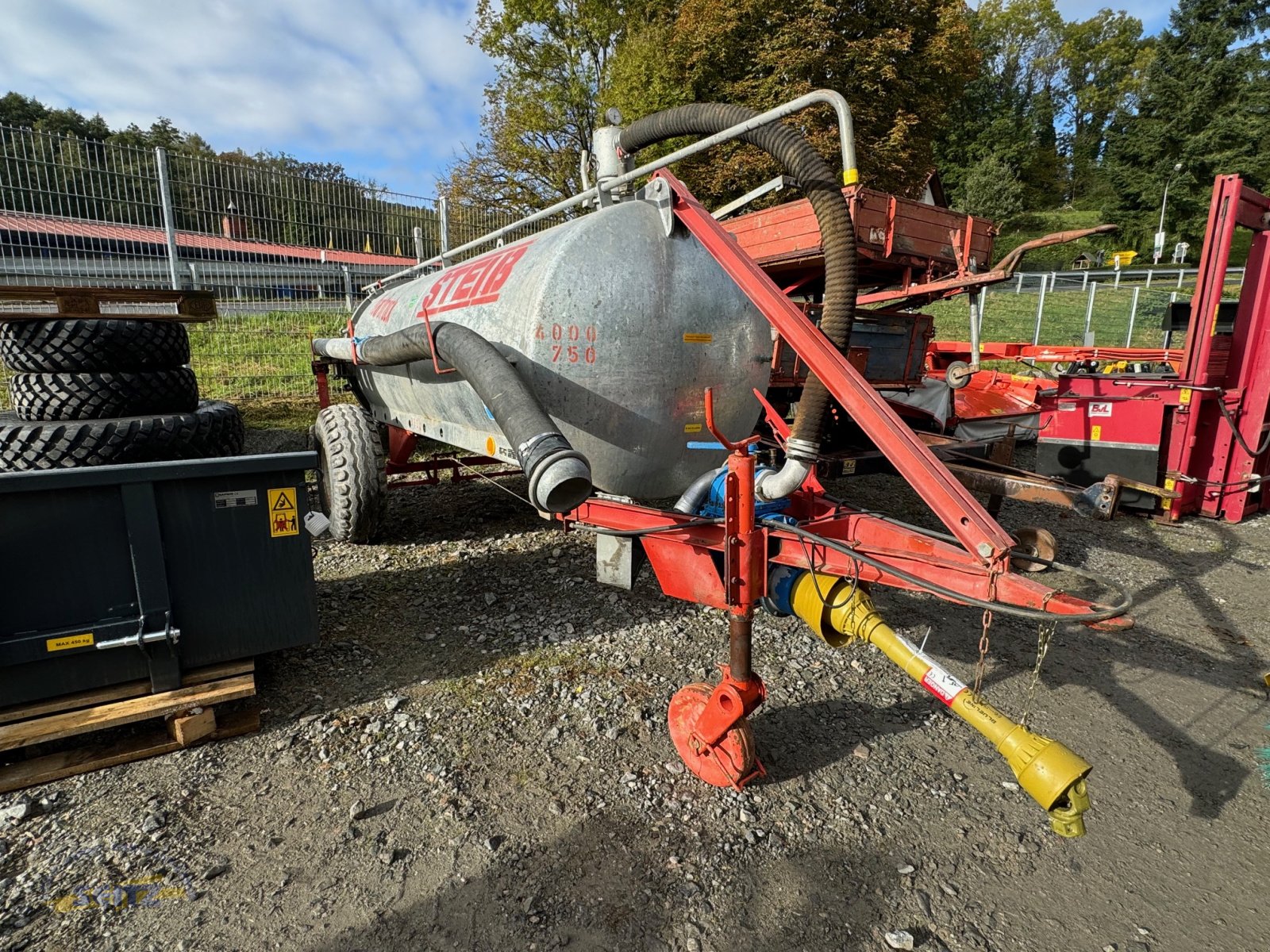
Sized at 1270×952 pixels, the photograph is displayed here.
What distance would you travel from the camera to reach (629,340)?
309 cm

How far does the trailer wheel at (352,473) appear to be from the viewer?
15.4 ft

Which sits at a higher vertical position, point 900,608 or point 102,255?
point 102,255

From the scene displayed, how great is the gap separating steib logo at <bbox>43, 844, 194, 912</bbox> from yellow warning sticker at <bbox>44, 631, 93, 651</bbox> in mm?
778

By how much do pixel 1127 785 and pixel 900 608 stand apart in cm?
162

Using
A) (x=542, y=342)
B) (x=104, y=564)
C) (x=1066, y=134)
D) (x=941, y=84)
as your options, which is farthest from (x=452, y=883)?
(x=1066, y=134)

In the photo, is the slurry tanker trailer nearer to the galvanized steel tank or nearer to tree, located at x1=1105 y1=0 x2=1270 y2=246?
the galvanized steel tank

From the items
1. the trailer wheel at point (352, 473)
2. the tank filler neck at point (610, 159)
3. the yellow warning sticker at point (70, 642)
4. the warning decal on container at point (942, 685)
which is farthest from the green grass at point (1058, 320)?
the yellow warning sticker at point (70, 642)

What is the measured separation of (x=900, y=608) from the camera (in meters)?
4.20

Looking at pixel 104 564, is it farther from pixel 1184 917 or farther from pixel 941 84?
pixel 941 84

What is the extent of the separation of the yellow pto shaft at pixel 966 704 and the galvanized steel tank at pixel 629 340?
1.04 meters

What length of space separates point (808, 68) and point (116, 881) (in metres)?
19.0

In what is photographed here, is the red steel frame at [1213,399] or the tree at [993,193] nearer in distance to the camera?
the red steel frame at [1213,399]

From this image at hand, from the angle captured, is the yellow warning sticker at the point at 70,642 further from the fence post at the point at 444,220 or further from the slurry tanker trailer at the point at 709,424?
the fence post at the point at 444,220

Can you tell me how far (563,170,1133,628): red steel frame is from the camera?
220cm
